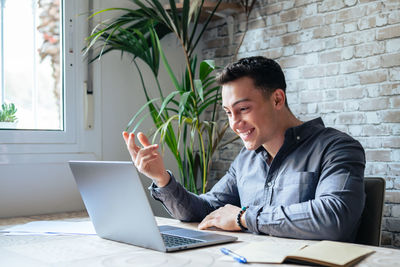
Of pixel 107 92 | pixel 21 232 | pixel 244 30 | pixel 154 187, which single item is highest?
pixel 244 30

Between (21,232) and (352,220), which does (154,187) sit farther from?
(352,220)

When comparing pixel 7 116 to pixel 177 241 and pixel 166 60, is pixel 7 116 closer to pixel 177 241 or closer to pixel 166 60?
pixel 166 60

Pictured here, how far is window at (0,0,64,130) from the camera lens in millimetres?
2625

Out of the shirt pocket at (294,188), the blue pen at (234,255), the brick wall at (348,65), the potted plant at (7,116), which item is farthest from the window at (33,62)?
the blue pen at (234,255)

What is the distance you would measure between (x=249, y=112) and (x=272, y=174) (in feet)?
0.86

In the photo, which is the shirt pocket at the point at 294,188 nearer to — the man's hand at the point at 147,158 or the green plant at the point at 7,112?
the man's hand at the point at 147,158

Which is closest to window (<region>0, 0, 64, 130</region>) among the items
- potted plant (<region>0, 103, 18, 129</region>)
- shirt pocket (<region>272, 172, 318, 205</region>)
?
potted plant (<region>0, 103, 18, 129</region>)

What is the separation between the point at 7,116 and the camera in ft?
8.39

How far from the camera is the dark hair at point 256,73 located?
188cm

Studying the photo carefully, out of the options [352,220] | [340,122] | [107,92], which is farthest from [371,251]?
[107,92]

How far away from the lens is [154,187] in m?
1.82

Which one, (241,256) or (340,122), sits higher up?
(340,122)

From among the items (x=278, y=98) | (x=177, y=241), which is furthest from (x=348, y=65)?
(x=177, y=241)

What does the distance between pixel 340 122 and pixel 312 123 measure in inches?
35.7
